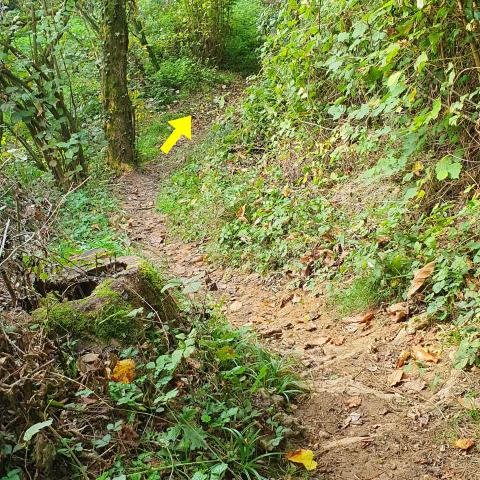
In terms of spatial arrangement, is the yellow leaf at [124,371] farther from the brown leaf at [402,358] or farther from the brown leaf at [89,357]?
the brown leaf at [402,358]

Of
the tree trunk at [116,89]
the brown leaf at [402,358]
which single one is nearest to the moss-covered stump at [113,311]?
the brown leaf at [402,358]

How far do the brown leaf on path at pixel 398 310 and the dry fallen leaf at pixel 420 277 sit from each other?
103 millimetres

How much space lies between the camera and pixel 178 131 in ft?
41.3

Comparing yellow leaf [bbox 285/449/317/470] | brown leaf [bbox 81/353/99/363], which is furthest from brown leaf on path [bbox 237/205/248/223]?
yellow leaf [bbox 285/449/317/470]

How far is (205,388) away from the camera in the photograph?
319 centimetres

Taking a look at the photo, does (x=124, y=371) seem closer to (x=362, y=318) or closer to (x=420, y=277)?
(x=362, y=318)

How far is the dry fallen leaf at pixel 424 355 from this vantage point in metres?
3.84

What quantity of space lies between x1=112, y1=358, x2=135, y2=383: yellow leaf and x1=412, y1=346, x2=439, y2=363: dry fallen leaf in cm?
194

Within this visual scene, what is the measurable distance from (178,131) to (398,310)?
9030mm

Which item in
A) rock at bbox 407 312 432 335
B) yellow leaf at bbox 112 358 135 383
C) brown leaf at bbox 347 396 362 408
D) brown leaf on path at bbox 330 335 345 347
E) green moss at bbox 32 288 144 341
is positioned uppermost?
green moss at bbox 32 288 144 341

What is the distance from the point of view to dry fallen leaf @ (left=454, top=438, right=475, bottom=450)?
10.2 ft

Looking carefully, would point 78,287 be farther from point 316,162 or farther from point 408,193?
point 316,162

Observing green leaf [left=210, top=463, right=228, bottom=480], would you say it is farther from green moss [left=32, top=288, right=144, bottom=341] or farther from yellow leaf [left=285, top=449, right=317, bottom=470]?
green moss [left=32, top=288, right=144, bottom=341]

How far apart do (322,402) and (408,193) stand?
76.9 inches
